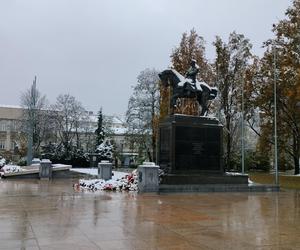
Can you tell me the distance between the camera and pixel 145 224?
9.84 metres

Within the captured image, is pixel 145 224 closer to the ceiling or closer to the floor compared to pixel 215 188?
closer to the floor

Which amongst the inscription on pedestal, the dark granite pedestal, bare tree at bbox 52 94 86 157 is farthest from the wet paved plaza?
bare tree at bbox 52 94 86 157

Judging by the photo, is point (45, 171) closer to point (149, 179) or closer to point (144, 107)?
point (149, 179)

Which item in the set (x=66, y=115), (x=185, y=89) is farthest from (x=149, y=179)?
(x=66, y=115)

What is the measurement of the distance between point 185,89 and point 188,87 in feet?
0.67

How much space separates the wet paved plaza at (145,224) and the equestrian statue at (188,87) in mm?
8310

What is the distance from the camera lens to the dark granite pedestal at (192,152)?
802 inches

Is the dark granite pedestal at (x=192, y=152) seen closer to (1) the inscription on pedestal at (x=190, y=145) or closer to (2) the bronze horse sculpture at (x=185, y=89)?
(1) the inscription on pedestal at (x=190, y=145)

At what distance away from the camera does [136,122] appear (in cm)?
5209

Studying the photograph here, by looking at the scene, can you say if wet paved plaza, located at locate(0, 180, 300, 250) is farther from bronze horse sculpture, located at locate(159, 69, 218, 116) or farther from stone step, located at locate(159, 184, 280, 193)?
bronze horse sculpture, located at locate(159, 69, 218, 116)

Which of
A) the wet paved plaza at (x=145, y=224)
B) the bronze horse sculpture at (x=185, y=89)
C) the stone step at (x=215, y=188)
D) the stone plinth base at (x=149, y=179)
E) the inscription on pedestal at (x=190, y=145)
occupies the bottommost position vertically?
the wet paved plaza at (x=145, y=224)

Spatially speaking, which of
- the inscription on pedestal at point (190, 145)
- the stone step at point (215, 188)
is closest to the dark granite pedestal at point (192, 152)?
the inscription on pedestal at point (190, 145)

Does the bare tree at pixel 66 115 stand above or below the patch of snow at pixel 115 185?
above

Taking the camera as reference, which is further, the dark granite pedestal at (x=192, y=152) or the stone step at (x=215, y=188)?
the dark granite pedestal at (x=192, y=152)
